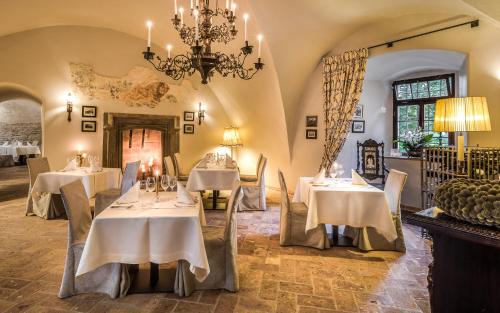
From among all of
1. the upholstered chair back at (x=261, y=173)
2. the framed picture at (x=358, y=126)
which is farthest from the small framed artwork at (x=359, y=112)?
the upholstered chair back at (x=261, y=173)

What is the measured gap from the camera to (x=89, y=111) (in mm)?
6598

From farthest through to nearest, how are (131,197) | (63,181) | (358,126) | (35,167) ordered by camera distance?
(358,126), (35,167), (63,181), (131,197)

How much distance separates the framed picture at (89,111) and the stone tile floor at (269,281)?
3330 millimetres

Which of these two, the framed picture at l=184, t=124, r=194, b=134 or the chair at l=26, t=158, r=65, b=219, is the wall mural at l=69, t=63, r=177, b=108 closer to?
the framed picture at l=184, t=124, r=194, b=134

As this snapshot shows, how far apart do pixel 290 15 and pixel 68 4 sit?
4194 millimetres

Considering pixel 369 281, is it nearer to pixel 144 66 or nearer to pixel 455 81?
pixel 455 81

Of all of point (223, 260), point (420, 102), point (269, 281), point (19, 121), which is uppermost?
point (19, 121)

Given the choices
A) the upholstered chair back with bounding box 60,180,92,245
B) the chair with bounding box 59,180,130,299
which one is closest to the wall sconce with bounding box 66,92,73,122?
the upholstered chair back with bounding box 60,180,92,245

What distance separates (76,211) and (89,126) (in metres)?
4.89

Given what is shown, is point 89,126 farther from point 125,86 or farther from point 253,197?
point 253,197

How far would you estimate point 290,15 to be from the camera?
454cm

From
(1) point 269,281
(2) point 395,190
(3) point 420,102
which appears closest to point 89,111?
(1) point 269,281

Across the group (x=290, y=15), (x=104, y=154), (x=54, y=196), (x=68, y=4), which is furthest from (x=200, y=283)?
(x=68, y=4)

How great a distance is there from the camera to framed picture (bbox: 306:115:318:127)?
241 inches
